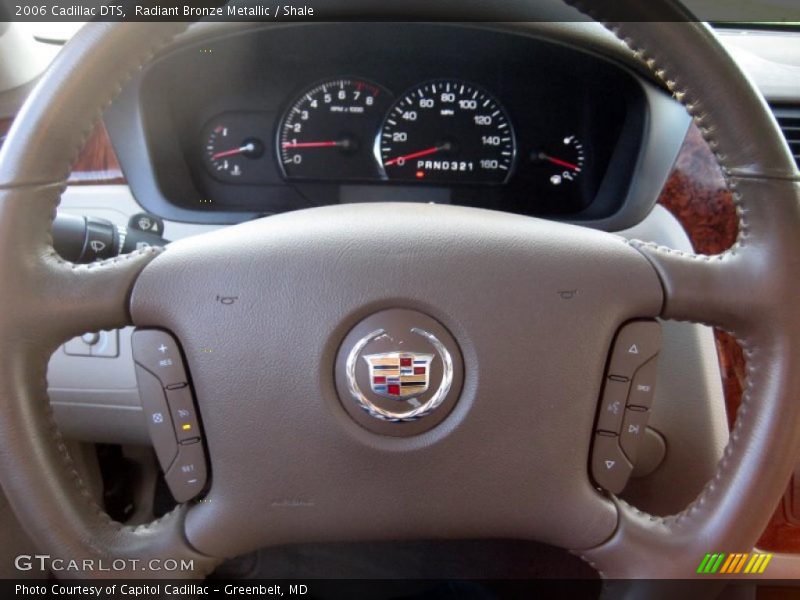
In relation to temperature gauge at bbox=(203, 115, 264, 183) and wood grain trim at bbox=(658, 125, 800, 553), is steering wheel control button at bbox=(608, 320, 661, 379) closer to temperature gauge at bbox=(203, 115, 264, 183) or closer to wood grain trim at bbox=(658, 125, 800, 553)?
wood grain trim at bbox=(658, 125, 800, 553)

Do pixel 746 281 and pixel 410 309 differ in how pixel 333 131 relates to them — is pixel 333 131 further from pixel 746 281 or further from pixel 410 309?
pixel 746 281

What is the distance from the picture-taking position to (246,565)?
1462mm

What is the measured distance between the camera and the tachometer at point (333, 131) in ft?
4.92

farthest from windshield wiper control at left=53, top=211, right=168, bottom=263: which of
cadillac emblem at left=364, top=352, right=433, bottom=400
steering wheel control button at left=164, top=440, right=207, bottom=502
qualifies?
cadillac emblem at left=364, top=352, right=433, bottom=400

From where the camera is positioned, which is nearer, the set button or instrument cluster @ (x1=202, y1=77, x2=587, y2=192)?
the set button

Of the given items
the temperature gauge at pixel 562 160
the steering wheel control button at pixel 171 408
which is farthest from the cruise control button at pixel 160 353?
the temperature gauge at pixel 562 160

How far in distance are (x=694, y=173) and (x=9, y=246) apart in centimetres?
93

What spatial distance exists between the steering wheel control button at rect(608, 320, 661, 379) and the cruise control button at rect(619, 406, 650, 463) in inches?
1.5

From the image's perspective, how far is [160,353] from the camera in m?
0.86

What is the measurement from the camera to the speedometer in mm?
1493

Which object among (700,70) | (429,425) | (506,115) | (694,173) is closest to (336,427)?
(429,425)

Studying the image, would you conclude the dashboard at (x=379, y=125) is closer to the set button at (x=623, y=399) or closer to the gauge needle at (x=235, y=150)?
the gauge needle at (x=235, y=150)

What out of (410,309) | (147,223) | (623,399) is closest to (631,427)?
(623,399)

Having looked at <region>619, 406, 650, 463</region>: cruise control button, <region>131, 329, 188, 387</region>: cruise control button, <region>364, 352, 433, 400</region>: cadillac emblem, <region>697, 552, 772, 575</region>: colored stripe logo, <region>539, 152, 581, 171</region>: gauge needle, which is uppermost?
<region>539, 152, 581, 171</region>: gauge needle
